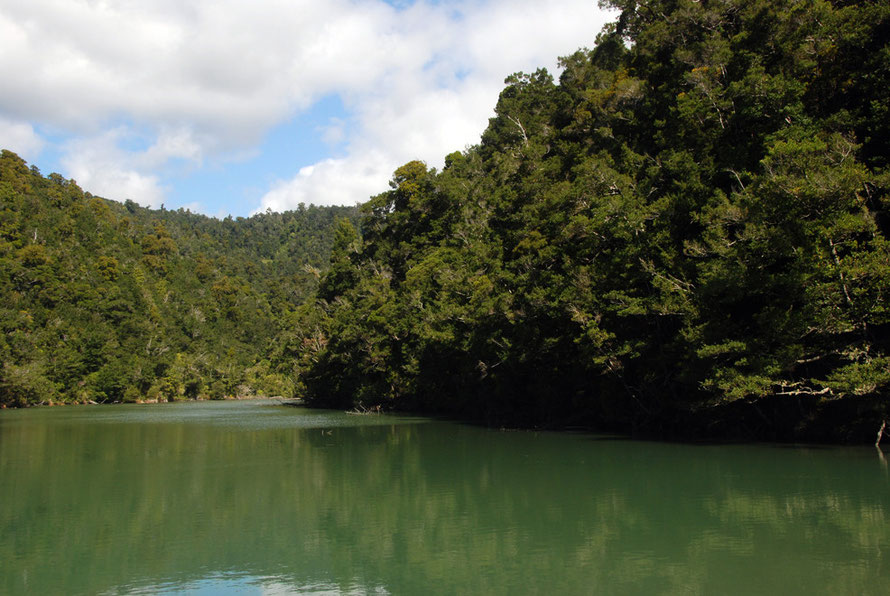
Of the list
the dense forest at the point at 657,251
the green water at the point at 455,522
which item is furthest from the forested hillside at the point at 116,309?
the green water at the point at 455,522

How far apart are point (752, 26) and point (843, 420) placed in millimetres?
13285

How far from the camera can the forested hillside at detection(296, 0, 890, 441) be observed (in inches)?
766

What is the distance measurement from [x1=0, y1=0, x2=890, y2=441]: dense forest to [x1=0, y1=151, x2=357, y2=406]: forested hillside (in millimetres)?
8859

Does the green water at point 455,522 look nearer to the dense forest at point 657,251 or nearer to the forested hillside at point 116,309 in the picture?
the dense forest at point 657,251

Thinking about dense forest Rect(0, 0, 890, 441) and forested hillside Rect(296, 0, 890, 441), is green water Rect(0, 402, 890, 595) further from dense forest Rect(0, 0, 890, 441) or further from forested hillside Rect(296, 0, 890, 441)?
dense forest Rect(0, 0, 890, 441)

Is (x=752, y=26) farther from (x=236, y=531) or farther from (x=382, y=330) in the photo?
(x=382, y=330)

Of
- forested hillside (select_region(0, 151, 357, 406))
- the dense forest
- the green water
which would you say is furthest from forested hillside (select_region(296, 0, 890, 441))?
forested hillside (select_region(0, 151, 357, 406))

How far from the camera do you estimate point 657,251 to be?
25.6 m

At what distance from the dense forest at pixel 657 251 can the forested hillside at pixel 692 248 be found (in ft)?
0.30

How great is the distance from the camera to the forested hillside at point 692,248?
19.5 meters

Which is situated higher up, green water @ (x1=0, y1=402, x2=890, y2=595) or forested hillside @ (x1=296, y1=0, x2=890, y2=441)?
forested hillside @ (x1=296, y1=0, x2=890, y2=441)

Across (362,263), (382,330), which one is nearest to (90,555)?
(382,330)

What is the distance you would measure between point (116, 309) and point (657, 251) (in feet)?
244

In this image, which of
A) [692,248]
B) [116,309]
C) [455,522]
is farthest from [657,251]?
[116,309]
